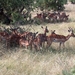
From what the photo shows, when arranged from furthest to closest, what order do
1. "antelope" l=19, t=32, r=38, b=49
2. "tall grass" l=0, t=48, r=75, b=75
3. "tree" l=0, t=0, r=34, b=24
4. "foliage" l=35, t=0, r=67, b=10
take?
"foliage" l=35, t=0, r=67, b=10 < "tree" l=0, t=0, r=34, b=24 < "antelope" l=19, t=32, r=38, b=49 < "tall grass" l=0, t=48, r=75, b=75

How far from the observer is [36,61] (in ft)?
28.7

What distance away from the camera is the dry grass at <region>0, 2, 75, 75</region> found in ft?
25.3

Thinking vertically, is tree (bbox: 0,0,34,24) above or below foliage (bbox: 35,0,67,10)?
above

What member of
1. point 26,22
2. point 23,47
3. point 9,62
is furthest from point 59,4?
point 9,62

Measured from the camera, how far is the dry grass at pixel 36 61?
7.72 metres

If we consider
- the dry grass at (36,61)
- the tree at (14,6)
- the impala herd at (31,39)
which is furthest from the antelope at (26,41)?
the tree at (14,6)

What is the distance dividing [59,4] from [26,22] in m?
8.55

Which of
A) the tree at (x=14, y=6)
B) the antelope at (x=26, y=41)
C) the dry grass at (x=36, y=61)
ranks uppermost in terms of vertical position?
the tree at (x=14, y=6)

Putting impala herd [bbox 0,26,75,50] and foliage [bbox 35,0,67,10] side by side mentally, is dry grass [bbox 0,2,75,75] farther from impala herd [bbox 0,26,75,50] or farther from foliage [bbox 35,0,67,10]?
foliage [bbox 35,0,67,10]

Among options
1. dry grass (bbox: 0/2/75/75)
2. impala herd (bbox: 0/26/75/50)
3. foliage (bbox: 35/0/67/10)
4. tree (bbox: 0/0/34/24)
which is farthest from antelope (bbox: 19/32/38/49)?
foliage (bbox: 35/0/67/10)

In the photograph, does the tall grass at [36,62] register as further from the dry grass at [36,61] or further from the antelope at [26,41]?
the antelope at [26,41]

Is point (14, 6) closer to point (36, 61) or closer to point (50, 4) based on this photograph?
point (36, 61)

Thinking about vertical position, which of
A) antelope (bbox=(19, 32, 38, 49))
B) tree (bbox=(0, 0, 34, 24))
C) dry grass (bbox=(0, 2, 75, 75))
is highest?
tree (bbox=(0, 0, 34, 24))

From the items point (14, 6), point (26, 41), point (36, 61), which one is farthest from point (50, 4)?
point (36, 61)
